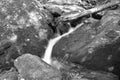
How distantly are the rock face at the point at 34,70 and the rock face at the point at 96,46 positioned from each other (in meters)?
0.95

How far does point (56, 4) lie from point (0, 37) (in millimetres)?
3971

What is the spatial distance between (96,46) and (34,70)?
2236mm

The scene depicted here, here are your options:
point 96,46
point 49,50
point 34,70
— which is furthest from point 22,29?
point 96,46

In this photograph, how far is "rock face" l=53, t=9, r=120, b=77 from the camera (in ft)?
17.1

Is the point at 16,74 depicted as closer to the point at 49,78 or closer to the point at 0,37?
the point at 49,78

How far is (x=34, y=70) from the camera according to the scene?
530 cm

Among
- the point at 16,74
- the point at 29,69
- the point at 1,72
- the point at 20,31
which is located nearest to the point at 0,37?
the point at 20,31

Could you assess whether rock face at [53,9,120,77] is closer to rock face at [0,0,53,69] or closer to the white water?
the white water

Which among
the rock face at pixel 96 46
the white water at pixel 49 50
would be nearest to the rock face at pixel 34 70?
the rock face at pixel 96 46

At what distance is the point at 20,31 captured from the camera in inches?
290

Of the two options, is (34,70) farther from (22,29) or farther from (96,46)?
(22,29)

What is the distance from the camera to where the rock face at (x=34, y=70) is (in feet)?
16.6

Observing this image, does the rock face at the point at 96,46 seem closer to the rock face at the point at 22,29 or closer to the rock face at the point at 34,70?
the rock face at the point at 34,70

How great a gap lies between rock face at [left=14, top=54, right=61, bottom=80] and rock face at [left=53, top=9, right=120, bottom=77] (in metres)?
0.95
